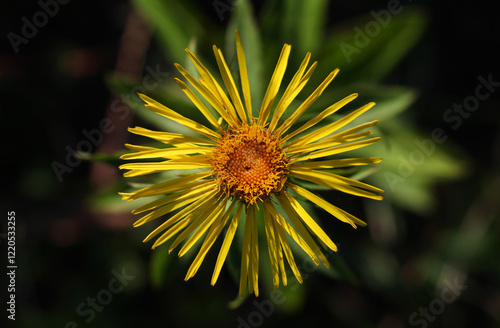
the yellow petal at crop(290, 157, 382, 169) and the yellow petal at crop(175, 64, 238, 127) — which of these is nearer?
the yellow petal at crop(290, 157, 382, 169)

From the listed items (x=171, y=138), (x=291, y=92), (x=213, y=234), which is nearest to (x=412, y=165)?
(x=291, y=92)

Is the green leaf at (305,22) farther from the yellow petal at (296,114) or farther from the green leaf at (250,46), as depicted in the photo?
the yellow petal at (296,114)

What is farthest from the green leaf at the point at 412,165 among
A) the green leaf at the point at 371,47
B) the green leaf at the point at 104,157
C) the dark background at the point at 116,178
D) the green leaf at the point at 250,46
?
the green leaf at the point at 104,157

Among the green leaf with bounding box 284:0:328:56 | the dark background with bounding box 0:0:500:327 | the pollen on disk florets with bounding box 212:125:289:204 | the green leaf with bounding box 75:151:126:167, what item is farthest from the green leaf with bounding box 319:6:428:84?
the green leaf with bounding box 75:151:126:167

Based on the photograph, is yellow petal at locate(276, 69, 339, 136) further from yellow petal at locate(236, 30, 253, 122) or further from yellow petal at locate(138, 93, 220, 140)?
yellow petal at locate(138, 93, 220, 140)

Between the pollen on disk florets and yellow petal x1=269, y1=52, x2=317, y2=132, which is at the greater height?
yellow petal x1=269, y1=52, x2=317, y2=132

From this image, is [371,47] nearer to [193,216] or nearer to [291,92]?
[291,92]

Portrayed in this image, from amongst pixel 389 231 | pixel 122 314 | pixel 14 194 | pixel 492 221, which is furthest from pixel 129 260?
pixel 492 221

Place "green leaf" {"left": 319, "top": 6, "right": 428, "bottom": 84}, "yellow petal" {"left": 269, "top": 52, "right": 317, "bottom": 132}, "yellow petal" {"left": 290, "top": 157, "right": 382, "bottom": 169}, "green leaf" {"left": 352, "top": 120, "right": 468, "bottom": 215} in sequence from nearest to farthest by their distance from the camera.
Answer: "yellow petal" {"left": 290, "top": 157, "right": 382, "bottom": 169} → "yellow petal" {"left": 269, "top": 52, "right": 317, "bottom": 132} → "green leaf" {"left": 319, "top": 6, "right": 428, "bottom": 84} → "green leaf" {"left": 352, "top": 120, "right": 468, "bottom": 215}

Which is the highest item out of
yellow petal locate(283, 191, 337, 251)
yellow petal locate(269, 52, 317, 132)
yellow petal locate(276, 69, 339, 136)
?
yellow petal locate(269, 52, 317, 132)
